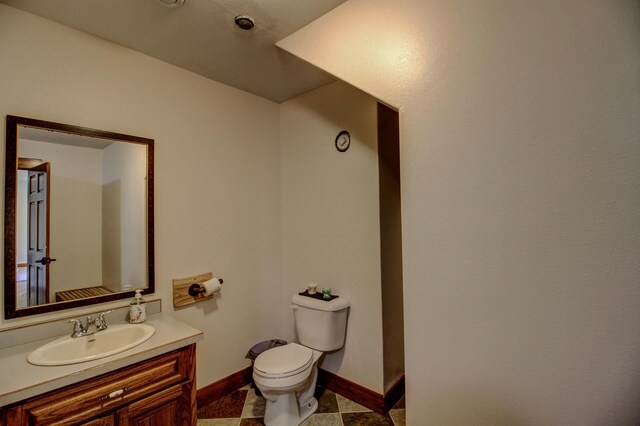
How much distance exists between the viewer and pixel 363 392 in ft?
6.92

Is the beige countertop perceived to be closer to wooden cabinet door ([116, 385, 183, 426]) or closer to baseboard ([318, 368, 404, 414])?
wooden cabinet door ([116, 385, 183, 426])

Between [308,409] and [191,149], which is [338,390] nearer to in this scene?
[308,409]

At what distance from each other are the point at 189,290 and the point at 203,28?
166 cm

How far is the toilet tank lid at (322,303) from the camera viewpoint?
6.77 ft

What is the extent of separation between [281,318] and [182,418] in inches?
49.8

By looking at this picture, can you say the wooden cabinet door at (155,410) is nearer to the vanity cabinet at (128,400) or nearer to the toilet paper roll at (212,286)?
the vanity cabinet at (128,400)

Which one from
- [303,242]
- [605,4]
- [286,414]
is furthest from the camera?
[303,242]

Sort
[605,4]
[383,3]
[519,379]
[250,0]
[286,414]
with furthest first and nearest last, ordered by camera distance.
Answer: [286,414], [250,0], [383,3], [519,379], [605,4]

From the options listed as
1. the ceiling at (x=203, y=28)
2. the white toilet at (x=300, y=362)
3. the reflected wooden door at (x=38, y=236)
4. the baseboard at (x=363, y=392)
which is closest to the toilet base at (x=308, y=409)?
the white toilet at (x=300, y=362)

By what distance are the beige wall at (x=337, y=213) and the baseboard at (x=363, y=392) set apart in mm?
46

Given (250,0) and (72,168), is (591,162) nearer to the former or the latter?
(250,0)

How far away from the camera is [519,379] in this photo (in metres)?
1.00

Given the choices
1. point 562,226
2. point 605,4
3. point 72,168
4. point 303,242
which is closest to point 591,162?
point 562,226

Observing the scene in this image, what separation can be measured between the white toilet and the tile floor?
0.10m
